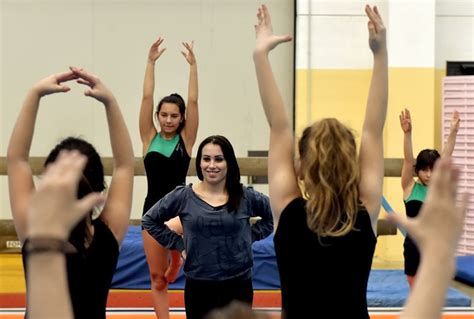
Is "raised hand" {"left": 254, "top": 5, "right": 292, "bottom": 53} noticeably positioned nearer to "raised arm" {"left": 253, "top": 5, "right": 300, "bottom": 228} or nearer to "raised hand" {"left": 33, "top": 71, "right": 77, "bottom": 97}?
"raised arm" {"left": 253, "top": 5, "right": 300, "bottom": 228}

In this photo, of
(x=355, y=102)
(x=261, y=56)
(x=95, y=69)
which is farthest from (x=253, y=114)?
(x=261, y=56)

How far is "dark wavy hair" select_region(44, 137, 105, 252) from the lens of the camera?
195cm

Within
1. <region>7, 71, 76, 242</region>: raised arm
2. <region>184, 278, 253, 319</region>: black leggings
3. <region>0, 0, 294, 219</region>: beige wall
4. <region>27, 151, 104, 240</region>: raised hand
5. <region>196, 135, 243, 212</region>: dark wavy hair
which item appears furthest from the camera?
<region>0, 0, 294, 219</region>: beige wall

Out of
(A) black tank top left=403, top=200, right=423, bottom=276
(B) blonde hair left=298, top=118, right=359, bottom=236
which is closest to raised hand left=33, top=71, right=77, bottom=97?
(B) blonde hair left=298, top=118, right=359, bottom=236

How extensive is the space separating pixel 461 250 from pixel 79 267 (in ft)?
22.5

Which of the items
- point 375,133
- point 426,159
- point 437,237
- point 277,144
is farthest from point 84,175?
point 426,159

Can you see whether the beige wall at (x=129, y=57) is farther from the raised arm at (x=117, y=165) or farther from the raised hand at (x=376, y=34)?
the raised arm at (x=117, y=165)

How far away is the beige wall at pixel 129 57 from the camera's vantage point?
841cm

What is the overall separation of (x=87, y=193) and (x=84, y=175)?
0.18ft

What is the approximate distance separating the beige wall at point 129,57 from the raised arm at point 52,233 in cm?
744

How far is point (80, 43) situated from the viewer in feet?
27.7

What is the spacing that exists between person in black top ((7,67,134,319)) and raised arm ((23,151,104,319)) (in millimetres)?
827

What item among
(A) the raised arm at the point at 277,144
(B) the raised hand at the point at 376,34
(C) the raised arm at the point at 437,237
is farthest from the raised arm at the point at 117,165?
(C) the raised arm at the point at 437,237

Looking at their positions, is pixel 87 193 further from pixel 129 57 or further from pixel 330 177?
pixel 129 57
